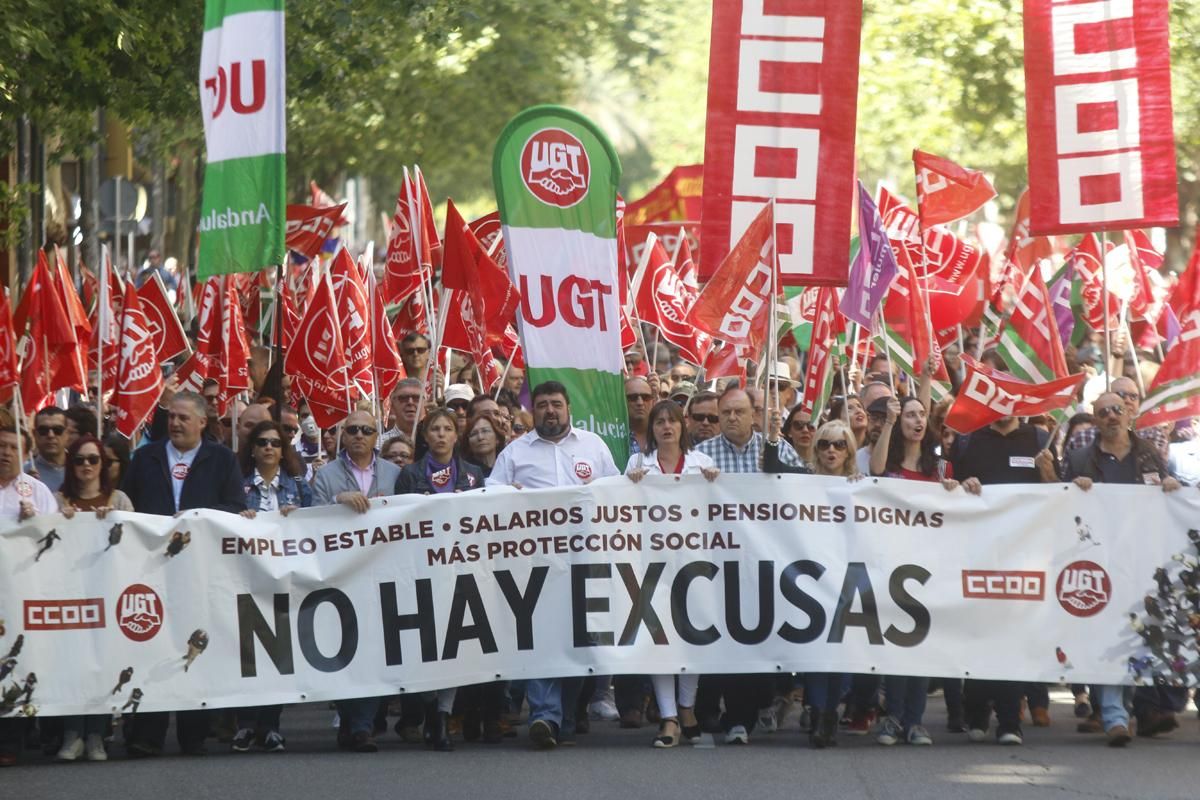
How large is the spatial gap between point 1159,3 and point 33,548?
281 inches

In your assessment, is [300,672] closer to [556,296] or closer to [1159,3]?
[556,296]

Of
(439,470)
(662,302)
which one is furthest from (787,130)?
(662,302)

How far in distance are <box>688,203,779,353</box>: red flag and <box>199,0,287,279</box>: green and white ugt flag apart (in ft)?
7.83

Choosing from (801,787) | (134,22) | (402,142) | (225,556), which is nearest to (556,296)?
(225,556)

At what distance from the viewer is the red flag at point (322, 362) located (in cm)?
1577

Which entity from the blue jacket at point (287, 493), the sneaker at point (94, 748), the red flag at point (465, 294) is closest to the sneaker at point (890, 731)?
the blue jacket at point (287, 493)

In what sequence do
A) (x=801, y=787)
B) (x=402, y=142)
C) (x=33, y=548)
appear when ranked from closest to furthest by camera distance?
1. (x=801, y=787)
2. (x=33, y=548)
3. (x=402, y=142)

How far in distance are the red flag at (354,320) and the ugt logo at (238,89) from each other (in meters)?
3.67

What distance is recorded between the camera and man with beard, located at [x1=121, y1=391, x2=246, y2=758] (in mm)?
10836

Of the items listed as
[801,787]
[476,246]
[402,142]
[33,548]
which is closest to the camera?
[801,787]

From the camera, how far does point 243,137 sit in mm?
12680

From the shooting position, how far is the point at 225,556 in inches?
428

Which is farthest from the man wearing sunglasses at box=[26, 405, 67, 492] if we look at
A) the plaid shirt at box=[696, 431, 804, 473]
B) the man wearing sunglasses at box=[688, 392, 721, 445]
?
the plaid shirt at box=[696, 431, 804, 473]

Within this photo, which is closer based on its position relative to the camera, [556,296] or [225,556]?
[225,556]
